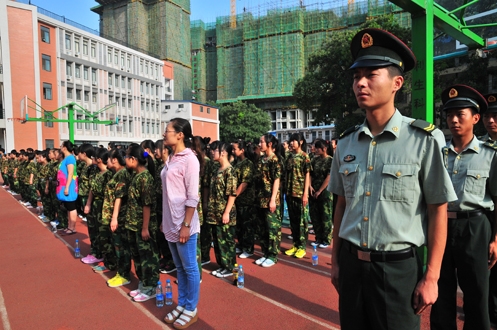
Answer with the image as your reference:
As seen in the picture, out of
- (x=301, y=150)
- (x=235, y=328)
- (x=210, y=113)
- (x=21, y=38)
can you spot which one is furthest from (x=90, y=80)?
(x=235, y=328)

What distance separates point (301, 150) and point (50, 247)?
5.03m

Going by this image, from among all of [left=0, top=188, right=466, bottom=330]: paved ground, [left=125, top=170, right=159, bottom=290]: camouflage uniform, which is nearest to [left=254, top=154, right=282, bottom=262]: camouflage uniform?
[left=0, top=188, right=466, bottom=330]: paved ground

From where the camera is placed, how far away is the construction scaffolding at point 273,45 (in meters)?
52.0

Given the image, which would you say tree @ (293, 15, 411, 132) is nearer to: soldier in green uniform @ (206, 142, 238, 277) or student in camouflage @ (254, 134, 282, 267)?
student in camouflage @ (254, 134, 282, 267)

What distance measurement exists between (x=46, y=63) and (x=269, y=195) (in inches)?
1328

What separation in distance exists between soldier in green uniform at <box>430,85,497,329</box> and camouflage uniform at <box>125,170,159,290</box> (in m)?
2.93

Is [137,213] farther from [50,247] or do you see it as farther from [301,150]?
[50,247]

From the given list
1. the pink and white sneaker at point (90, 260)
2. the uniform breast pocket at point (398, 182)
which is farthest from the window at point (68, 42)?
the uniform breast pocket at point (398, 182)

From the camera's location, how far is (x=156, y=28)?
53812 mm

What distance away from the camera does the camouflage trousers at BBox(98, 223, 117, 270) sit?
4703 millimetres

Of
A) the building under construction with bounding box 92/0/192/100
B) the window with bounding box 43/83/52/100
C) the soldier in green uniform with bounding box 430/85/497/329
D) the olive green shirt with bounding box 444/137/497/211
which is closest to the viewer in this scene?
the soldier in green uniform with bounding box 430/85/497/329

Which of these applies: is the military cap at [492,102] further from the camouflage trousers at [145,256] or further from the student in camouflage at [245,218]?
the camouflage trousers at [145,256]

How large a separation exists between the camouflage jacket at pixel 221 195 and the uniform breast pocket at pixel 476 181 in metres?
2.56

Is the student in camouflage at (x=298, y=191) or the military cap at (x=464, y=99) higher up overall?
the military cap at (x=464, y=99)
